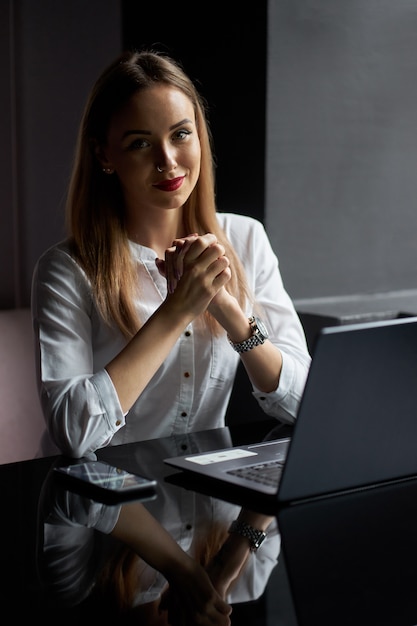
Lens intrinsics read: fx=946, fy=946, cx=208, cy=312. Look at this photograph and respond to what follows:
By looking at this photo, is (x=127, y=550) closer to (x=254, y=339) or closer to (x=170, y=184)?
(x=254, y=339)

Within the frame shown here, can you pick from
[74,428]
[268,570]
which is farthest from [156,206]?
[268,570]

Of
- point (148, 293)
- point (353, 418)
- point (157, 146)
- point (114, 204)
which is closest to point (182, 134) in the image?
point (157, 146)

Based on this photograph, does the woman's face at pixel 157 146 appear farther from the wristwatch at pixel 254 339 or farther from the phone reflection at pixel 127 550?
the phone reflection at pixel 127 550

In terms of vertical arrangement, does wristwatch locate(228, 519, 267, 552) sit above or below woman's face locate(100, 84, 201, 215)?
below

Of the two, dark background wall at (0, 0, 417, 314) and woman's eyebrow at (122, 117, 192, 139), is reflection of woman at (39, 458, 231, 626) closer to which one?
woman's eyebrow at (122, 117, 192, 139)

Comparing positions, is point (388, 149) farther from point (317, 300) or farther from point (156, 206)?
point (156, 206)

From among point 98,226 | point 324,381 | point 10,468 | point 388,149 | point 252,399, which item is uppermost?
point 388,149

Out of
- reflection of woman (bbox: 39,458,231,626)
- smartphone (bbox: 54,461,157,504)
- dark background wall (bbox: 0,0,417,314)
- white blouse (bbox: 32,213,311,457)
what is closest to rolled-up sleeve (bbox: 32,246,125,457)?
white blouse (bbox: 32,213,311,457)

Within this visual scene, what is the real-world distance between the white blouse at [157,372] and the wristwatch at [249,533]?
1.64 feet

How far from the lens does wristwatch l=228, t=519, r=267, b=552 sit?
1139mm

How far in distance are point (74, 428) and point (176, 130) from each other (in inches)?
26.7

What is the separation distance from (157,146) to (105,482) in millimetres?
815

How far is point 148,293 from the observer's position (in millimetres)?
2078

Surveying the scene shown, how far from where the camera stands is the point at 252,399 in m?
2.84
